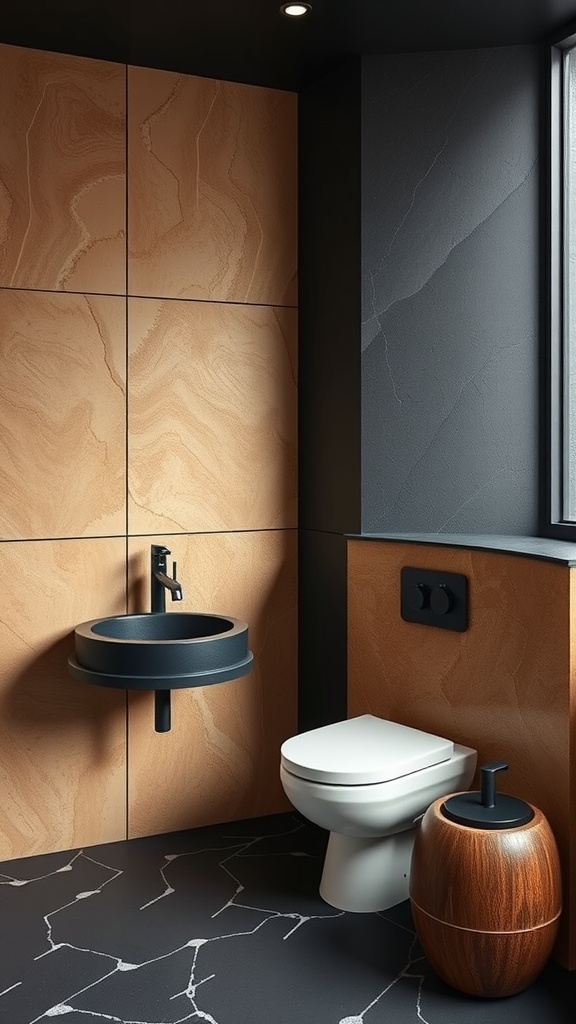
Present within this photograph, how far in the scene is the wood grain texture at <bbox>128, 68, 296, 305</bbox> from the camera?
2.88 meters

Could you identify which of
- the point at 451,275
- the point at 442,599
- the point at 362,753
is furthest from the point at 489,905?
the point at 451,275

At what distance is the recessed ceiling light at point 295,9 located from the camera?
8.11 feet

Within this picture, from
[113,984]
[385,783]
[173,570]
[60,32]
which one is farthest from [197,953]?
[60,32]

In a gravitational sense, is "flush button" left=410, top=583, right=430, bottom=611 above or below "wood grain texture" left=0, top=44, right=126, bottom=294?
below

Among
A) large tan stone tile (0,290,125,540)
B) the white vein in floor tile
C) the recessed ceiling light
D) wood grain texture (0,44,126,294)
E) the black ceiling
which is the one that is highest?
the black ceiling

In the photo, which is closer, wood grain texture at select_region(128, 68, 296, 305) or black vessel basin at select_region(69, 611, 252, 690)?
black vessel basin at select_region(69, 611, 252, 690)

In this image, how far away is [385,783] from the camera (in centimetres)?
228

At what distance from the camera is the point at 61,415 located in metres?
2.80

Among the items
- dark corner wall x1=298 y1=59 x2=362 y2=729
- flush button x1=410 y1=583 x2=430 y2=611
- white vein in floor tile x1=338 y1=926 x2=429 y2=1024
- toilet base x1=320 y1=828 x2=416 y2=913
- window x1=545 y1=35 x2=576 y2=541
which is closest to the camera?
white vein in floor tile x1=338 y1=926 x2=429 y2=1024

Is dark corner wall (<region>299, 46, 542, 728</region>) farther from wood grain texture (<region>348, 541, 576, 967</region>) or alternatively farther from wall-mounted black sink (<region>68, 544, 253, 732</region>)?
wall-mounted black sink (<region>68, 544, 253, 732</region>)

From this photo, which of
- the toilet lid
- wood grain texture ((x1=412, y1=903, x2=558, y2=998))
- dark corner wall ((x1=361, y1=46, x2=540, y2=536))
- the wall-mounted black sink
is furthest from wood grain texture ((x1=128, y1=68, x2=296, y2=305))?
wood grain texture ((x1=412, y1=903, x2=558, y2=998))

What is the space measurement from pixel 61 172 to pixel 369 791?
6.25 feet

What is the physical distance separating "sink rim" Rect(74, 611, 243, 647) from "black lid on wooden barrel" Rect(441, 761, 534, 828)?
74cm

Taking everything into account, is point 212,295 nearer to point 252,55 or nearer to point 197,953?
point 252,55
